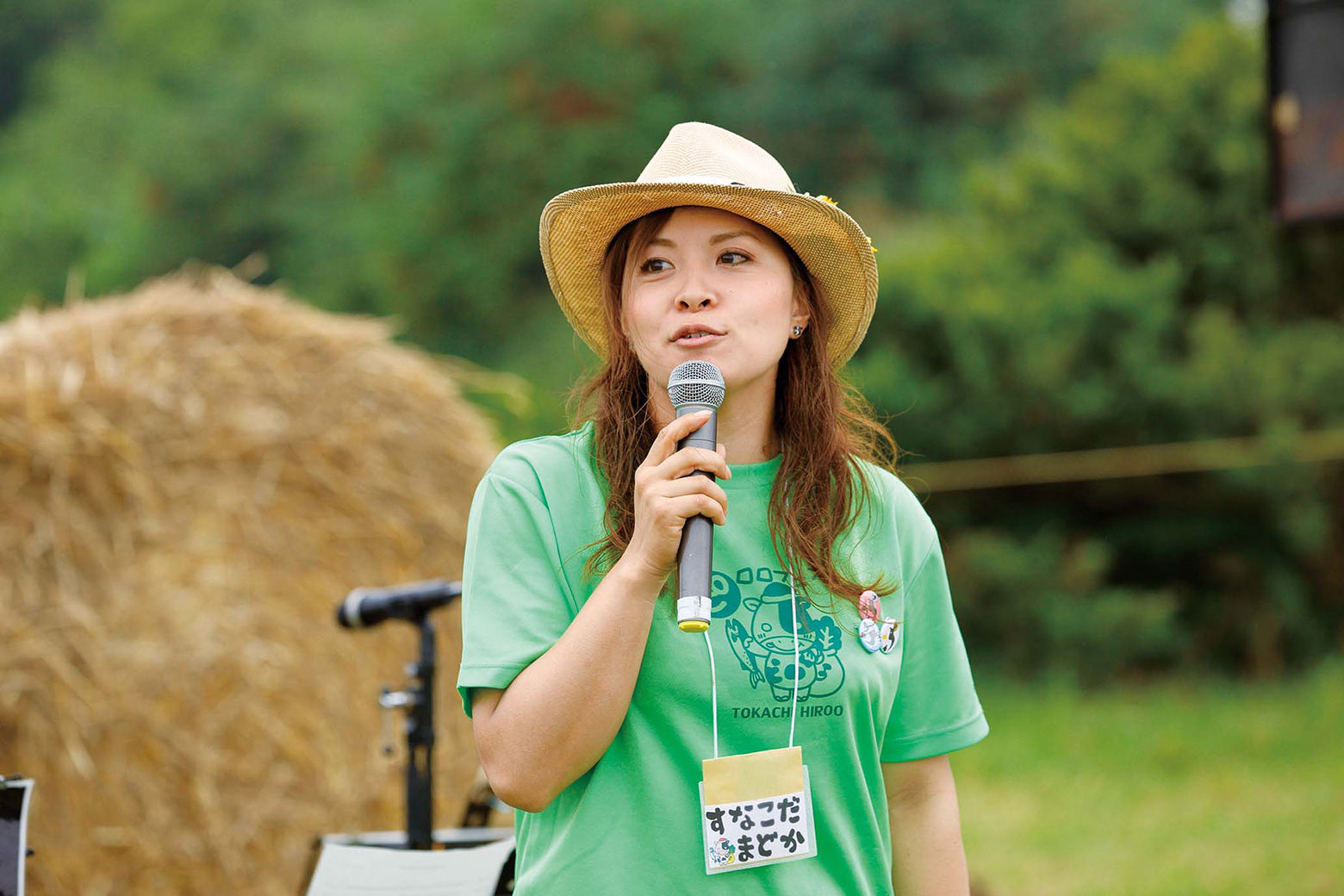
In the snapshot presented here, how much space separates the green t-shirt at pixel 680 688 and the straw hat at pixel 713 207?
32 centimetres

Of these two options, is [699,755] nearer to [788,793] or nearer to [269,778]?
[788,793]

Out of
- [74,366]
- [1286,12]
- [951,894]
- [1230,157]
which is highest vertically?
[1230,157]

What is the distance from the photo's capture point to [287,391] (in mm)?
4680

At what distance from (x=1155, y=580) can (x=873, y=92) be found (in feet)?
28.6

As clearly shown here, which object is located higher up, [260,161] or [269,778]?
[260,161]

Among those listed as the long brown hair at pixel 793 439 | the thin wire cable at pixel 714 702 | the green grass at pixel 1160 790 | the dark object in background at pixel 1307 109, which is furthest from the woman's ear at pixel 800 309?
the dark object in background at pixel 1307 109

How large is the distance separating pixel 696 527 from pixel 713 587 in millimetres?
186

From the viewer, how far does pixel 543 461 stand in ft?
5.76

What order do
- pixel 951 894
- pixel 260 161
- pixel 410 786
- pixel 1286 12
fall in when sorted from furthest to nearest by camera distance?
1. pixel 260 161
2. pixel 1286 12
3. pixel 410 786
4. pixel 951 894

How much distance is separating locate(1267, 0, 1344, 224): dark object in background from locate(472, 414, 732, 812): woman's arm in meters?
4.25

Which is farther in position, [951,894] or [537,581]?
[951,894]

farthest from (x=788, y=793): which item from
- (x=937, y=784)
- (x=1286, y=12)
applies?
(x=1286, y=12)

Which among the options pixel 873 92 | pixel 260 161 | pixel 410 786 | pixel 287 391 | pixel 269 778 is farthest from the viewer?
pixel 260 161

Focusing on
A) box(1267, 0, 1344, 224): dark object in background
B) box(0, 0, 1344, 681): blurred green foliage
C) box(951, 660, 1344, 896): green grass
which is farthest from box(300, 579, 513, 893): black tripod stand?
box(1267, 0, 1344, 224): dark object in background
